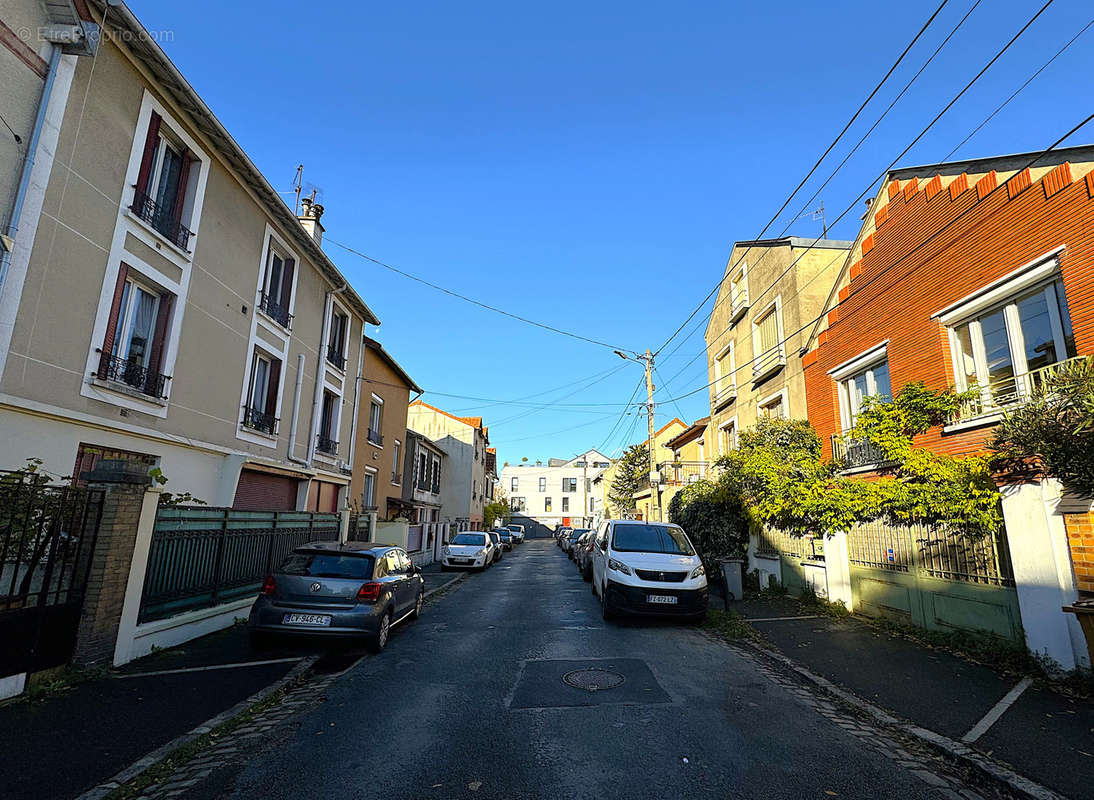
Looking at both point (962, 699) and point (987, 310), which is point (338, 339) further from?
point (962, 699)

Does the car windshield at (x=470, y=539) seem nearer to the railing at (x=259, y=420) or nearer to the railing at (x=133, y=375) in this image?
the railing at (x=259, y=420)

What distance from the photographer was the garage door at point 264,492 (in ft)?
45.6

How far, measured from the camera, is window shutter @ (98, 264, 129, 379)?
31.1ft

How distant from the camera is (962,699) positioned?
5.93 m

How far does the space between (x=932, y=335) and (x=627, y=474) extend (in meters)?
42.7

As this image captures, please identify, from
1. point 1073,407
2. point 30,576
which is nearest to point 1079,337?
point 1073,407

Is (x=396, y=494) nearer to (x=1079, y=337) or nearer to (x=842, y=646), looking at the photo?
(x=842, y=646)

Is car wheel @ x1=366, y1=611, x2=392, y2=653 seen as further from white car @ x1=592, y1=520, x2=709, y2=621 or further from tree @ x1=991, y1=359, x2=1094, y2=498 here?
tree @ x1=991, y1=359, x2=1094, y2=498

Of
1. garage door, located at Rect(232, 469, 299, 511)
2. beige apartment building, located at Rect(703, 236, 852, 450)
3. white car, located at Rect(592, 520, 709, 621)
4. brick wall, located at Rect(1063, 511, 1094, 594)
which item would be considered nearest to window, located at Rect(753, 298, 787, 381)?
beige apartment building, located at Rect(703, 236, 852, 450)

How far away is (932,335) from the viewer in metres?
10.3

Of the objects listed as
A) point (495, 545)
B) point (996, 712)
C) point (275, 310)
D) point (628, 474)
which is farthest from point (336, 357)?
point (628, 474)

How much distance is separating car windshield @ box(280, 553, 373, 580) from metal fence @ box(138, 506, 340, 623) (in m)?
1.50

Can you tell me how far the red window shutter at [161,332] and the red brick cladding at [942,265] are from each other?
14.5 metres

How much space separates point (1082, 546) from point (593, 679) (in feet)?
18.7
